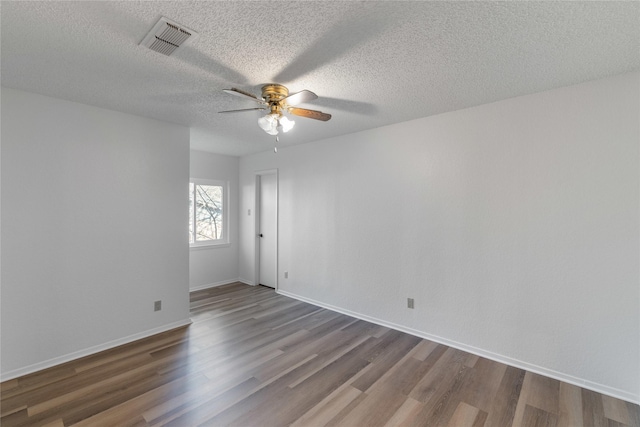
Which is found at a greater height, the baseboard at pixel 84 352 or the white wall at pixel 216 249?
the white wall at pixel 216 249

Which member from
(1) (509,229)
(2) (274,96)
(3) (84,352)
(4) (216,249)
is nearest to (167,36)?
(2) (274,96)

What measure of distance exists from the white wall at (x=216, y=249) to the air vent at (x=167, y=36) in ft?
11.0

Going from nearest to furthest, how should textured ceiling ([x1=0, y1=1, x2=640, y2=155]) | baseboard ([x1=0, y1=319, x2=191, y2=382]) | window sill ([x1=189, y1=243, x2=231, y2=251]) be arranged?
textured ceiling ([x1=0, y1=1, x2=640, y2=155])
baseboard ([x1=0, y1=319, x2=191, y2=382])
window sill ([x1=189, y1=243, x2=231, y2=251])

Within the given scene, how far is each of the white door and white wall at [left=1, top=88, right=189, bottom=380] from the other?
172 centimetres

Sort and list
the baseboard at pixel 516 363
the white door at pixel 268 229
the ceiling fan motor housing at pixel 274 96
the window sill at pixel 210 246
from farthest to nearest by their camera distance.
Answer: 1. the white door at pixel 268 229
2. the window sill at pixel 210 246
3. the ceiling fan motor housing at pixel 274 96
4. the baseboard at pixel 516 363

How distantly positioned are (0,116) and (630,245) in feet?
17.4

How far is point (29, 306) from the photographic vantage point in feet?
8.37

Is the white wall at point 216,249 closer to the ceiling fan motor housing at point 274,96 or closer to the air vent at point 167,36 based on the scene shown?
the ceiling fan motor housing at point 274,96

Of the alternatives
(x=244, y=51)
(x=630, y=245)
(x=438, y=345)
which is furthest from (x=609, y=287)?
(x=244, y=51)

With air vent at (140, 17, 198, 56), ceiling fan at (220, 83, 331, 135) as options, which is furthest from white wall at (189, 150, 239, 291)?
air vent at (140, 17, 198, 56)

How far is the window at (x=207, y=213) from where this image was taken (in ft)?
16.6

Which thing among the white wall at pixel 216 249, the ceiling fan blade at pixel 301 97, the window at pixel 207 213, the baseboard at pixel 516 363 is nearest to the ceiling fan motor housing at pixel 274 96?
the ceiling fan blade at pixel 301 97

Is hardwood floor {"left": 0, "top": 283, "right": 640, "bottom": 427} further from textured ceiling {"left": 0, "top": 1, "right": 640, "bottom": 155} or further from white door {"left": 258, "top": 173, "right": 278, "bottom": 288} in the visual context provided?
textured ceiling {"left": 0, "top": 1, "right": 640, "bottom": 155}

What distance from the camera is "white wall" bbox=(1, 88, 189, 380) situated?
2.49 m
